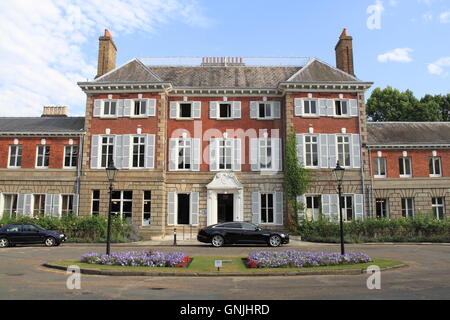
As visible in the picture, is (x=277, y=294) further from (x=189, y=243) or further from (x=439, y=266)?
(x=189, y=243)

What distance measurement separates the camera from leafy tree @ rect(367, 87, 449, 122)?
3969cm

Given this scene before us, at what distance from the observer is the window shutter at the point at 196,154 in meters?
26.9

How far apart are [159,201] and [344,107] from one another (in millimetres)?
14576

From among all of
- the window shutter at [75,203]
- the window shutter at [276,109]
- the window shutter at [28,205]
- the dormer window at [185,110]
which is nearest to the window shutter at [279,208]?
the window shutter at [276,109]

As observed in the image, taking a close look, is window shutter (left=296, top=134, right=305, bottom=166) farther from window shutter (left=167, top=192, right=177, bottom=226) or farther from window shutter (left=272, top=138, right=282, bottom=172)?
window shutter (left=167, top=192, right=177, bottom=226)

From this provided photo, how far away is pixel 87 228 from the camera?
23.3m

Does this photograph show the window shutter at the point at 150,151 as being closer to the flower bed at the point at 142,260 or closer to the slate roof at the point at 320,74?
the slate roof at the point at 320,74

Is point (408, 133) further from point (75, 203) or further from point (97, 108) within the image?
point (75, 203)

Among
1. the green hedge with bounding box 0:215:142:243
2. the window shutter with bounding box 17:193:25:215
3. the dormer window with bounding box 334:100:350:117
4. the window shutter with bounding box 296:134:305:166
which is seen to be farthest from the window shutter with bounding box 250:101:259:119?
the window shutter with bounding box 17:193:25:215

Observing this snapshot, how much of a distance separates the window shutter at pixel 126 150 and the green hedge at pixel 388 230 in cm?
1295

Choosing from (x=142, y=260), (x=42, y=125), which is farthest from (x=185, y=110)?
(x=142, y=260)

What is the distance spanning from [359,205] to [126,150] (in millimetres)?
16383

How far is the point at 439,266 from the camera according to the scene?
13555 millimetres
